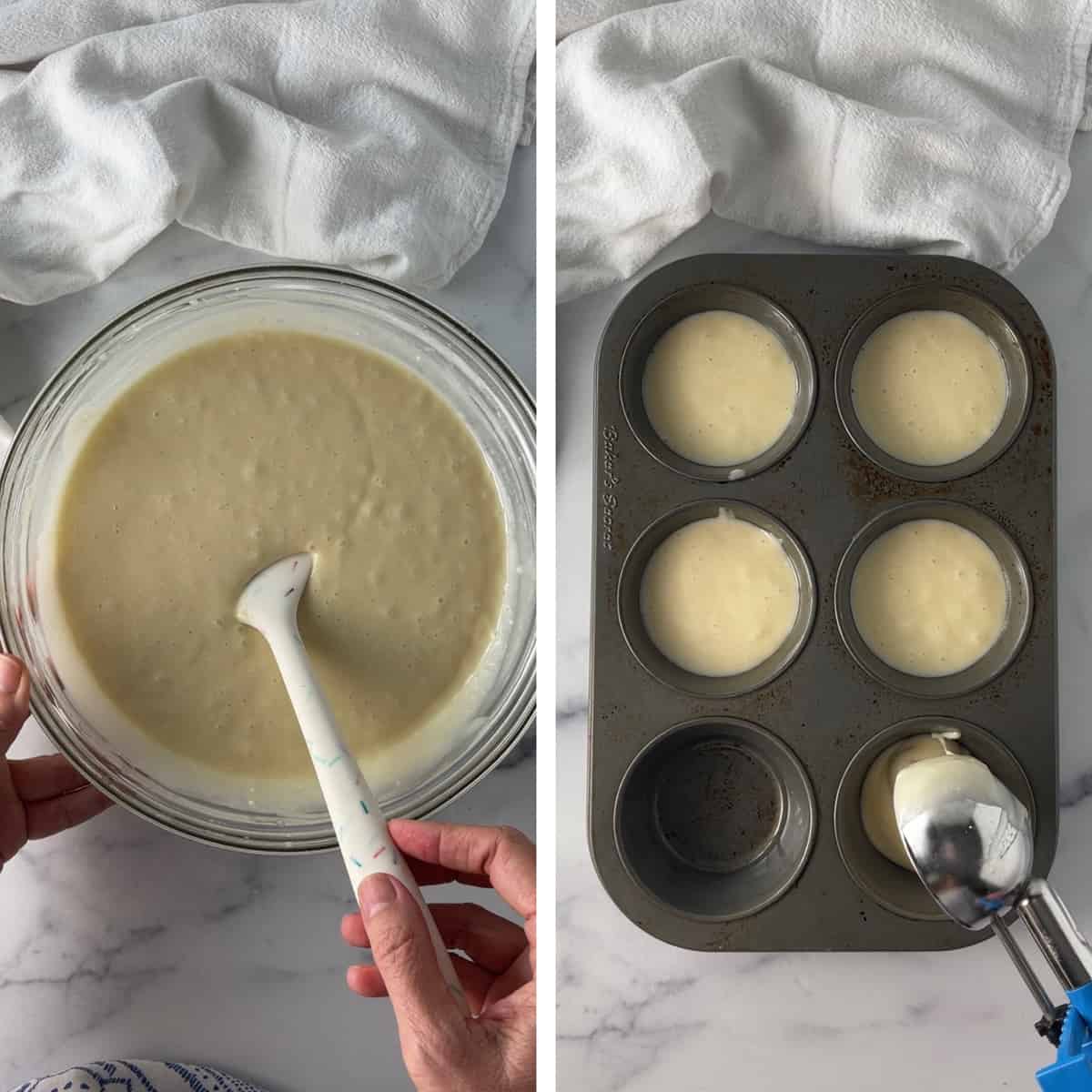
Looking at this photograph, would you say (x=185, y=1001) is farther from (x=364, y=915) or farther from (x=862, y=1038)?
(x=862, y=1038)

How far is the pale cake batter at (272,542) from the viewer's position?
71cm

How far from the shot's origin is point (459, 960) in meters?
0.75

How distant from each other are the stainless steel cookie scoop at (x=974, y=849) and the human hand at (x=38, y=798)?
0.51m

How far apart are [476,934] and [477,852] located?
0.26ft

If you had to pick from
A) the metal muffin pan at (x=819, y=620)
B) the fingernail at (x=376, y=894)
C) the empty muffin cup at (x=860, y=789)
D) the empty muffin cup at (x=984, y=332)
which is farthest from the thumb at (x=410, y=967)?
the empty muffin cup at (x=984, y=332)

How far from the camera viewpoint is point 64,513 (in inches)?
28.5

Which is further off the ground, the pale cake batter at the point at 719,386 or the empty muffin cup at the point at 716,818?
the pale cake batter at the point at 719,386

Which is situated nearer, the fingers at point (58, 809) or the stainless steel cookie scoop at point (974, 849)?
the stainless steel cookie scoop at point (974, 849)

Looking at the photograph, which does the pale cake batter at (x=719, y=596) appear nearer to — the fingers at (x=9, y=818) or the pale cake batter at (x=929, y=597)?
the pale cake batter at (x=929, y=597)

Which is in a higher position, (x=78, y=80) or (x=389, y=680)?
(x=78, y=80)

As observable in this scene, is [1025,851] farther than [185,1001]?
No

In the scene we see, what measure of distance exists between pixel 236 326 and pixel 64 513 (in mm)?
156

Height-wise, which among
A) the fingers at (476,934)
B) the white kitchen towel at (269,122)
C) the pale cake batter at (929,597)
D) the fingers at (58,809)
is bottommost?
the fingers at (476,934)

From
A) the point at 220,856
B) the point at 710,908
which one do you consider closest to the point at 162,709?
the point at 220,856
